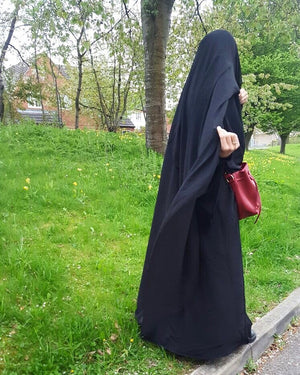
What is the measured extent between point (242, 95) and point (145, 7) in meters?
4.89

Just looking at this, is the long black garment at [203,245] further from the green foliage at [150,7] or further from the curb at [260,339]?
the green foliage at [150,7]

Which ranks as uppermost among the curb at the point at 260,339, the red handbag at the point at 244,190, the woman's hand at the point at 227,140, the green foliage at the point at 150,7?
the green foliage at the point at 150,7

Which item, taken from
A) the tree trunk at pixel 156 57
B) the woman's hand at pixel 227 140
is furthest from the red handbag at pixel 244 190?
the tree trunk at pixel 156 57

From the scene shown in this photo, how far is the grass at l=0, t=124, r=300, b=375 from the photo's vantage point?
2.25 metres

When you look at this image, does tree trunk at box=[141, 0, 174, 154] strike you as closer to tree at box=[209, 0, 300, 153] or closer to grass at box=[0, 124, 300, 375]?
grass at box=[0, 124, 300, 375]

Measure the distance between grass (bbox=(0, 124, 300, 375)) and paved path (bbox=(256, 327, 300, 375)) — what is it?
369mm

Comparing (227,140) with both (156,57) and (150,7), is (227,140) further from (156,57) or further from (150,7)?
(150,7)

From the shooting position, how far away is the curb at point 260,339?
2.24 m

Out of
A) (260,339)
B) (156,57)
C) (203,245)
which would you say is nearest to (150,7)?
(156,57)

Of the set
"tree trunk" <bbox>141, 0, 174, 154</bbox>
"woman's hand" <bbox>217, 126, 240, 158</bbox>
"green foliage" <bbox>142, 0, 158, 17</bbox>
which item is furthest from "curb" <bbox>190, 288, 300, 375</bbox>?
"green foliage" <bbox>142, 0, 158, 17</bbox>

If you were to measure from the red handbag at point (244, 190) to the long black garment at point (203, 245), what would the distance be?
0.05m

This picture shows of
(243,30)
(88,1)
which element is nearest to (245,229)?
(88,1)

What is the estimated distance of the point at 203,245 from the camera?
2162 mm

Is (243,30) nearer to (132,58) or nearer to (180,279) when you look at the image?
(132,58)
